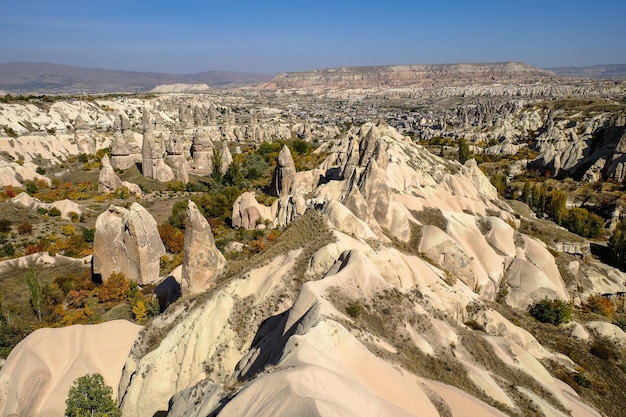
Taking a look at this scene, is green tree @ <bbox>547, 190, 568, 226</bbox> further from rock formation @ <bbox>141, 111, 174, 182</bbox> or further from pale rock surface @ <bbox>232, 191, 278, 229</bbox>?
rock formation @ <bbox>141, 111, 174, 182</bbox>

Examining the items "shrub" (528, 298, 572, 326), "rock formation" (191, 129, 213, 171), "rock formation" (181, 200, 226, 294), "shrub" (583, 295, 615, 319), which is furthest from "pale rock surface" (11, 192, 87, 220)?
"shrub" (583, 295, 615, 319)

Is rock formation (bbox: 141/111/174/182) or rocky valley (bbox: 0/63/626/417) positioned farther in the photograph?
rock formation (bbox: 141/111/174/182)

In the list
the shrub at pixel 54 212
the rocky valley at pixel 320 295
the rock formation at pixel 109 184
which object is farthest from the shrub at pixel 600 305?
the rock formation at pixel 109 184

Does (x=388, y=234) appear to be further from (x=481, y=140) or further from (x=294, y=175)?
(x=481, y=140)

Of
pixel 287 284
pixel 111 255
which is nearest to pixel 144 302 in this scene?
pixel 111 255

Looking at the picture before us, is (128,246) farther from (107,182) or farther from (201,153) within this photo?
(201,153)

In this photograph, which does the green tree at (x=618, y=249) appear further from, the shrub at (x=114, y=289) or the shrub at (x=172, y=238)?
the shrub at (x=114, y=289)
